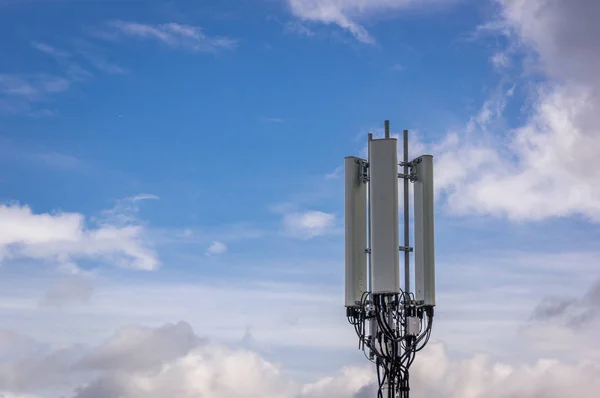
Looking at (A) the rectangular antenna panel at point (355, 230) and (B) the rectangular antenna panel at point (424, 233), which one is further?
(A) the rectangular antenna panel at point (355, 230)

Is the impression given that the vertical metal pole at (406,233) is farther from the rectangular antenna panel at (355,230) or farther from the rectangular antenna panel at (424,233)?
the rectangular antenna panel at (355,230)

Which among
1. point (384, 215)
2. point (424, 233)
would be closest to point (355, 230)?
point (384, 215)

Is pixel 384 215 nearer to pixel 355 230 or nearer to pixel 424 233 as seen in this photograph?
pixel 355 230

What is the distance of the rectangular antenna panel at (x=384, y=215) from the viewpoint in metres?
38.8

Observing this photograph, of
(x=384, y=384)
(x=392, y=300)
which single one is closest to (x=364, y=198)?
(x=392, y=300)

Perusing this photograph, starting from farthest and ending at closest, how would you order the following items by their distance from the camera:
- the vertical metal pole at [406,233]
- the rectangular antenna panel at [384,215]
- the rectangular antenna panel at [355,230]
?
the rectangular antenna panel at [355,230] < the vertical metal pole at [406,233] < the rectangular antenna panel at [384,215]

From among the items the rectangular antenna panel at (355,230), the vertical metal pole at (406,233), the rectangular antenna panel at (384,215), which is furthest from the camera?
the rectangular antenna panel at (355,230)

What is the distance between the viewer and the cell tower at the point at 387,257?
128ft

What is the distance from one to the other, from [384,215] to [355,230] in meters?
1.81

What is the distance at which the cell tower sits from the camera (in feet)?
128

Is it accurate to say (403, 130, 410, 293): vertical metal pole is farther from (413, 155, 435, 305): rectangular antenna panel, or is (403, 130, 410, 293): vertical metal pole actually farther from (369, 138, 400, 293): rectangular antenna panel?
(369, 138, 400, 293): rectangular antenna panel

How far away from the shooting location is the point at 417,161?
134 feet

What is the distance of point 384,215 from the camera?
128 feet

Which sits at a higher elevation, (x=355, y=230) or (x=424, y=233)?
(x=355, y=230)
